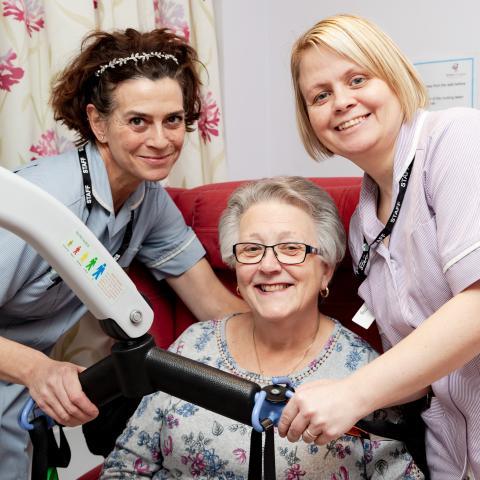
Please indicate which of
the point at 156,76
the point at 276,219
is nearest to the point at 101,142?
the point at 156,76

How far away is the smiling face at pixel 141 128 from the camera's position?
146 cm

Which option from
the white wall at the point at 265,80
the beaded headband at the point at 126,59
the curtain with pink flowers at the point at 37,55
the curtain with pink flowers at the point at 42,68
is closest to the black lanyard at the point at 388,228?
the beaded headband at the point at 126,59

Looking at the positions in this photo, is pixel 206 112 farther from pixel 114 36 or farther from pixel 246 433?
pixel 246 433

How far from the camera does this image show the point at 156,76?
4.87 feet

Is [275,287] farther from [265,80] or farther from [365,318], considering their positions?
[265,80]

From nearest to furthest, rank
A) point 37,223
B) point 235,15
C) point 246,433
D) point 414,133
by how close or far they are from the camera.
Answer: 1. point 37,223
2. point 414,133
3. point 246,433
4. point 235,15

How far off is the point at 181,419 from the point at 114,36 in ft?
2.94

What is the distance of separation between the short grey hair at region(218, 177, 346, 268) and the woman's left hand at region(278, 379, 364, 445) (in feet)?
1.52

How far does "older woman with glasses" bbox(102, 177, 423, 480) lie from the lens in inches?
50.4

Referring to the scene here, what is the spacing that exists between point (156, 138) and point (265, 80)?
55.3 inches

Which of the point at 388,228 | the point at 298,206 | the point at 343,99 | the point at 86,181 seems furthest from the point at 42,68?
the point at 388,228

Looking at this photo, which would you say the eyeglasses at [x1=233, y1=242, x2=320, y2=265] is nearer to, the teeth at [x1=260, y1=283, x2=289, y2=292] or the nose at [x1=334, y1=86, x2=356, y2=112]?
the teeth at [x1=260, y1=283, x2=289, y2=292]

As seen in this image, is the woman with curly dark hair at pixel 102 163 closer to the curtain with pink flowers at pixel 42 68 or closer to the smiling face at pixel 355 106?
the curtain with pink flowers at pixel 42 68

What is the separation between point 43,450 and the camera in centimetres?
103
